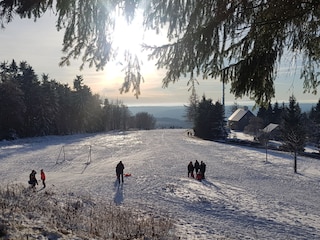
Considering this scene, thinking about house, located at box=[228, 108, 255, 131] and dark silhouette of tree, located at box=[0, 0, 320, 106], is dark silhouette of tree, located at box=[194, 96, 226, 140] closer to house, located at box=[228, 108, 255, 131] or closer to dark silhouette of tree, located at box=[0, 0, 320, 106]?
house, located at box=[228, 108, 255, 131]

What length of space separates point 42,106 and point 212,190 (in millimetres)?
50301

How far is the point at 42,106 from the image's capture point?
2391 inches

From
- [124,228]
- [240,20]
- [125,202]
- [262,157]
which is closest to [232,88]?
[240,20]

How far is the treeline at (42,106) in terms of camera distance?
5484 centimetres

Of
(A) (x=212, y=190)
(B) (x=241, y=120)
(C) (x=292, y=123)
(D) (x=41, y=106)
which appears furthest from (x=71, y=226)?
(B) (x=241, y=120)

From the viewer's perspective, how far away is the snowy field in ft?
38.6

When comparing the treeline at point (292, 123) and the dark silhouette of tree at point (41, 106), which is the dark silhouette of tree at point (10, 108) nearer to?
the dark silhouette of tree at point (41, 106)

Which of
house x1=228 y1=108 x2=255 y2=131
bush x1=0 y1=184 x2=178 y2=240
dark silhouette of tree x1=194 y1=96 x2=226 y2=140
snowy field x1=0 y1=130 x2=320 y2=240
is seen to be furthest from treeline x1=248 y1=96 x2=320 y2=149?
bush x1=0 y1=184 x2=178 y2=240

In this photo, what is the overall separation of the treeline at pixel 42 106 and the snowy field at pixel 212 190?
21.9 meters

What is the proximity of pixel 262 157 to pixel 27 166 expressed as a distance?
A: 25428mm

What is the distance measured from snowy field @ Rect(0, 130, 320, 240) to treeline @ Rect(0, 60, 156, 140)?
2195 centimetres

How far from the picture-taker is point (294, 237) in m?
10.9

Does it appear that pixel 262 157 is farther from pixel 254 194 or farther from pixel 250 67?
pixel 250 67

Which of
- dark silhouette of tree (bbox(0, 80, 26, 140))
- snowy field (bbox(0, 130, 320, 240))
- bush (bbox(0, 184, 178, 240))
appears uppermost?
dark silhouette of tree (bbox(0, 80, 26, 140))
